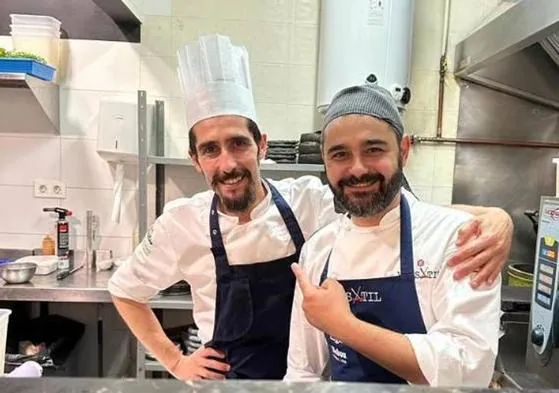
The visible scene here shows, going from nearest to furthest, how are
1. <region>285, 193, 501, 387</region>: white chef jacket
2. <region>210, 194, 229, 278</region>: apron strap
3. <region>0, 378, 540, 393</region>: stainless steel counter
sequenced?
<region>0, 378, 540, 393</region>: stainless steel counter → <region>285, 193, 501, 387</region>: white chef jacket → <region>210, 194, 229, 278</region>: apron strap

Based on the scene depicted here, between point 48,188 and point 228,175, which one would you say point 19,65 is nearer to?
point 48,188

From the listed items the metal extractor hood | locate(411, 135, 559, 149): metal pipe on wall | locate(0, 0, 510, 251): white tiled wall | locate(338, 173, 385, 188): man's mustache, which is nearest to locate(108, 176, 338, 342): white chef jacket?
locate(338, 173, 385, 188): man's mustache

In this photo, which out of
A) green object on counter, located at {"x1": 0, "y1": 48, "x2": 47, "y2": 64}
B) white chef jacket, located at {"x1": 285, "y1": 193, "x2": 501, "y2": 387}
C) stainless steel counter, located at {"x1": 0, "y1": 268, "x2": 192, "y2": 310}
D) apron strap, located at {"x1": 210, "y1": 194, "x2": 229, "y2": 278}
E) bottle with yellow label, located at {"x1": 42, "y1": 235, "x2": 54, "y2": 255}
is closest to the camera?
white chef jacket, located at {"x1": 285, "y1": 193, "x2": 501, "y2": 387}

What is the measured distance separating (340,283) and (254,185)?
16.7 inches

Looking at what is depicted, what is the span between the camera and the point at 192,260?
60.6 inches

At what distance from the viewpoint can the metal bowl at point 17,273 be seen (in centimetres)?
242

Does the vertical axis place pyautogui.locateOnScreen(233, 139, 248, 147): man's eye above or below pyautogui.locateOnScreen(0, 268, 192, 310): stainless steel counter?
above

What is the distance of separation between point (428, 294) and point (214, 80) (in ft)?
3.06

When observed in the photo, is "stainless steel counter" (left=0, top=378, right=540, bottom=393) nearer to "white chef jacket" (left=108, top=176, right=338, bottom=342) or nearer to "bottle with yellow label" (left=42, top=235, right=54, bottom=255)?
"white chef jacket" (left=108, top=176, right=338, bottom=342)

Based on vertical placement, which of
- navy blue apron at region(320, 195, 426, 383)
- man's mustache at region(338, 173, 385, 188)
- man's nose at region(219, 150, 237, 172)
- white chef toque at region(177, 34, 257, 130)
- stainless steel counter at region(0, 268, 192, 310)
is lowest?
stainless steel counter at region(0, 268, 192, 310)

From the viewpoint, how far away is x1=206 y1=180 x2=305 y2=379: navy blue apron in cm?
145

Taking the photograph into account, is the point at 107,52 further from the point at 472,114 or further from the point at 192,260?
the point at 472,114

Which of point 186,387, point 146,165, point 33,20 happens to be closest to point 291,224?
point 186,387

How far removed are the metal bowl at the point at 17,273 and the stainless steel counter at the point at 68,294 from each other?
0.03 meters
